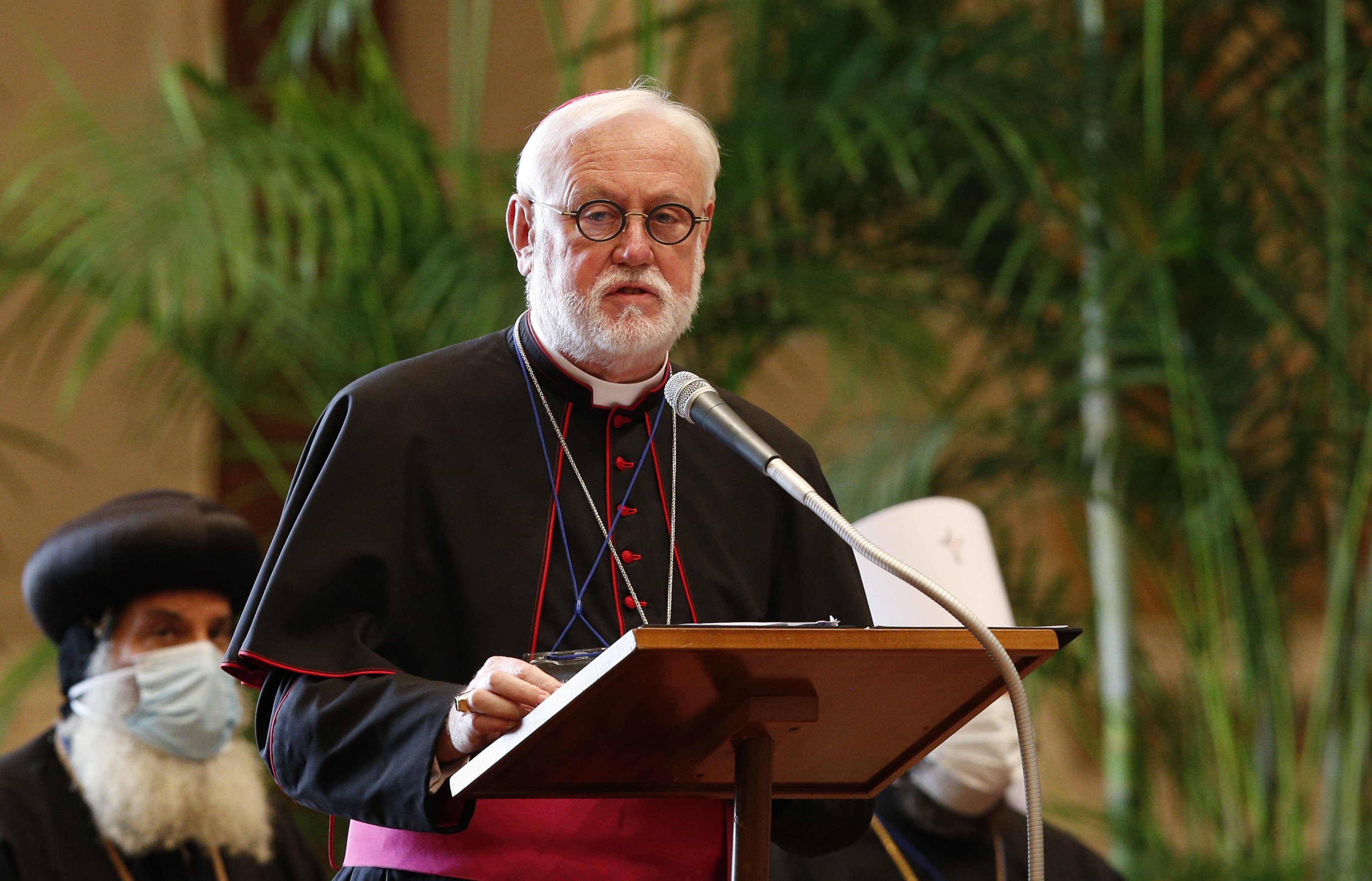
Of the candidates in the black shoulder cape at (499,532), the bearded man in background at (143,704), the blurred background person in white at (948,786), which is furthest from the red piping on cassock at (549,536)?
the bearded man in background at (143,704)

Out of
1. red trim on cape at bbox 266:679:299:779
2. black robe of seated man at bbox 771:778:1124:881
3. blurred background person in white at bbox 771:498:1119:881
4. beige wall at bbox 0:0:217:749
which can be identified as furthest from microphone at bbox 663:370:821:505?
beige wall at bbox 0:0:217:749

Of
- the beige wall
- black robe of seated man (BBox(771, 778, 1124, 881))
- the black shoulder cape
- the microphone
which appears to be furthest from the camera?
the beige wall

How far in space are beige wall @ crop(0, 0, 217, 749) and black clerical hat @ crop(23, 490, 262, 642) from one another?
1325 millimetres

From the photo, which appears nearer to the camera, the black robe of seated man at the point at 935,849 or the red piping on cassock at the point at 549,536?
the red piping on cassock at the point at 549,536

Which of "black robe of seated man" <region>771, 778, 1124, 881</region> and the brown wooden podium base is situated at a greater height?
the brown wooden podium base

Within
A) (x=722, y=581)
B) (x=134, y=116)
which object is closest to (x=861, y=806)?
(x=722, y=581)

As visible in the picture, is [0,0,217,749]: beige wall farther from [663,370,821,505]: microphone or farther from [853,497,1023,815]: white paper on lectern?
[663,370,821,505]: microphone

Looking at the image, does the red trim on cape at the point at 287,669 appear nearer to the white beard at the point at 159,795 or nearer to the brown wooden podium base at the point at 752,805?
the brown wooden podium base at the point at 752,805

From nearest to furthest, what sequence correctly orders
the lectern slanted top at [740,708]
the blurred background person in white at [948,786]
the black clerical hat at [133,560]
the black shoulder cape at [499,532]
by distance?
1. the lectern slanted top at [740,708]
2. the black shoulder cape at [499,532]
3. the blurred background person in white at [948,786]
4. the black clerical hat at [133,560]

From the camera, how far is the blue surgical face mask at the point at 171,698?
3.78m

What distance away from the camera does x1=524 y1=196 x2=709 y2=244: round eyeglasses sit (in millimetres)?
2109

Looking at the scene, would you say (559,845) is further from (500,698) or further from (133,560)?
(133,560)

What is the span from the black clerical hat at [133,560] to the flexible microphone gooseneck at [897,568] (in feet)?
7.56

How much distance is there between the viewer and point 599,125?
2.13m
